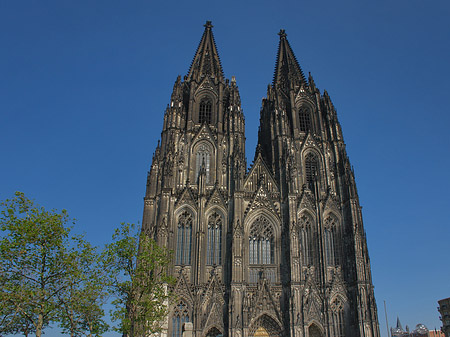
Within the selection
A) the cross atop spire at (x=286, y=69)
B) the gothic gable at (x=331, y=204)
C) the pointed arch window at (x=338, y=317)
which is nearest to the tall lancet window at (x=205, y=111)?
the cross atop spire at (x=286, y=69)

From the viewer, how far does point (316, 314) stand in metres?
34.0

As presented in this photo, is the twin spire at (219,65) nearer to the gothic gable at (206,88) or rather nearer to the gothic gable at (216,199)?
the gothic gable at (206,88)

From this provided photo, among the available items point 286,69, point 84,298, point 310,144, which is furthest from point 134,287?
point 286,69

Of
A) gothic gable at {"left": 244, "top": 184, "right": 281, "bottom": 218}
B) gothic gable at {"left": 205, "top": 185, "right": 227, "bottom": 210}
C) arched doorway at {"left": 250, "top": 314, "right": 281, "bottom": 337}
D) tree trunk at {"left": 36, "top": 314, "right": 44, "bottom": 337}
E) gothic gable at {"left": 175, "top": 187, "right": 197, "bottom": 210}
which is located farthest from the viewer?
gothic gable at {"left": 244, "top": 184, "right": 281, "bottom": 218}

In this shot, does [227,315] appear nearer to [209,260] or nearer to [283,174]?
[209,260]

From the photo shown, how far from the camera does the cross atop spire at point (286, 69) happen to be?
47938mm

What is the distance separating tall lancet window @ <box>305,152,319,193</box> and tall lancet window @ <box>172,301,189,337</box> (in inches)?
680

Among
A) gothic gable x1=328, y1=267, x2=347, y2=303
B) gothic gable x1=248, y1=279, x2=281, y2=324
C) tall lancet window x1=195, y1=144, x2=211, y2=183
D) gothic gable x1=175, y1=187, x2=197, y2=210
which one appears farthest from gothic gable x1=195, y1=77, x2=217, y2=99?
gothic gable x1=328, y1=267, x2=347, y2=303

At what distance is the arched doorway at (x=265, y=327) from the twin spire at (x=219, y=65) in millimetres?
26194

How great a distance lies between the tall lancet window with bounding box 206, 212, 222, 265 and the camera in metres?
35.5

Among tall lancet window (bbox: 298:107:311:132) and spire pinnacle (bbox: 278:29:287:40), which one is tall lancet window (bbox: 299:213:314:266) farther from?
spire pinnacle (bbox: 278:29:287:40)

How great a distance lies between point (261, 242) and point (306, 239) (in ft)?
14.7

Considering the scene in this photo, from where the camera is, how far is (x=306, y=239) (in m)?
37.9

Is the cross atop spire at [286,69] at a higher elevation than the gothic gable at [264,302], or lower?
higher
